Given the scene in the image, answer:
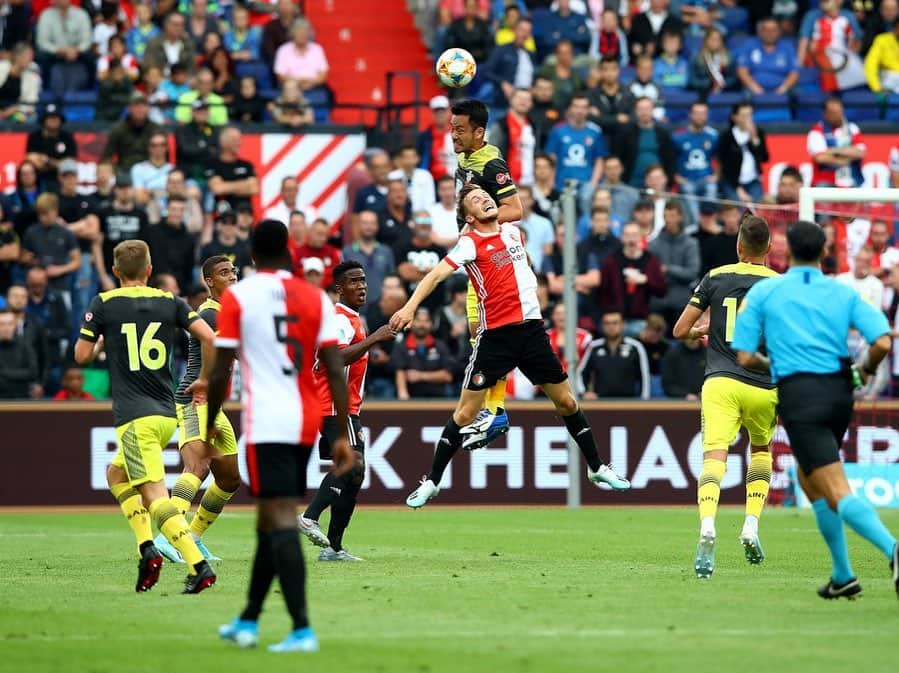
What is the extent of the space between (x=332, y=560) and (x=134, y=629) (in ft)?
14.0

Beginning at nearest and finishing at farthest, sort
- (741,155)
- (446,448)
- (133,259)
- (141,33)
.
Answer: (133,259) → (446,448) → (741,155) → (141,33)

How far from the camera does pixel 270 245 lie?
28.3ft

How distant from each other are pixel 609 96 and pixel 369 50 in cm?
499

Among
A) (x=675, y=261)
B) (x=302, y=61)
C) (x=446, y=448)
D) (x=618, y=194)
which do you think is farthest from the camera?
(x=302, y=61)

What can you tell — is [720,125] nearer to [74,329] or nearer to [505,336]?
[74,329]

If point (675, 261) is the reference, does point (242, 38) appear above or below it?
above

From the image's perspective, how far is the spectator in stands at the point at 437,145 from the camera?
23.4 metres

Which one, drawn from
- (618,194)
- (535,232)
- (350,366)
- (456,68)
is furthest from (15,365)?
(350,366)

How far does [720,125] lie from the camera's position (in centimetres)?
2570

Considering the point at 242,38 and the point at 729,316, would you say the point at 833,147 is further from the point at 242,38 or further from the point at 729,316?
the point at 729,316

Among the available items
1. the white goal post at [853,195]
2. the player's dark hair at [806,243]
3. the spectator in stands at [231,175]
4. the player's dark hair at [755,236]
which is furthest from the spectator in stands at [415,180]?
the player's dark hair at [806,243]

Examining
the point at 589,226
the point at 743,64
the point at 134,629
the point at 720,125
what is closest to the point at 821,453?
the point at 134,629

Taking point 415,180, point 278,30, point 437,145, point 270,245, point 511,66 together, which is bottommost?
point 270,245

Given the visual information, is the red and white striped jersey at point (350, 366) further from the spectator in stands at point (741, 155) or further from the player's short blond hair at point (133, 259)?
the spectator in stands at point (741, 155)
